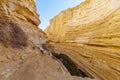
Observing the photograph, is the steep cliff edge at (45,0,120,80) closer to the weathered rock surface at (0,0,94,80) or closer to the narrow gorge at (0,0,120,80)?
the narrow gorge at (0,0,120,80)

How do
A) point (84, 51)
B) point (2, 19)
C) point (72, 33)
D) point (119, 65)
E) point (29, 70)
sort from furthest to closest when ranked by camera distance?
point (72, 33) → point (84, 51) → point (119, 65) → point (2, 19) → point (29, 70)

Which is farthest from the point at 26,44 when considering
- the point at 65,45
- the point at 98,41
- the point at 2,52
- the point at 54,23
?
the point at 54,23

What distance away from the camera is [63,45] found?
12445mm

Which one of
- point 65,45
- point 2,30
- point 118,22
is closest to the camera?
point 2,30

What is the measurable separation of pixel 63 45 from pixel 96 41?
2.81 meters

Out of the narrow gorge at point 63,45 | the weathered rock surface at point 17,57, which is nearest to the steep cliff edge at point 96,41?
the narrow gorge at point 63,45

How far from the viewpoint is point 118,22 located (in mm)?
9312

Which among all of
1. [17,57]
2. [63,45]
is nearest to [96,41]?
[63,45]

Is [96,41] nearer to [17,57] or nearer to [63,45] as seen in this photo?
[63,45]

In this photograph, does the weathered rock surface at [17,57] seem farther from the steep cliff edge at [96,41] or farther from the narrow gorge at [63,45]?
the steep cliff edge at [96,41]

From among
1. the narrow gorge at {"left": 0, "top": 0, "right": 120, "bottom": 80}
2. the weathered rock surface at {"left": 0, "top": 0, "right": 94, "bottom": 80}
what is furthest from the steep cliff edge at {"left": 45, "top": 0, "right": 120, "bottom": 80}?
the weathered rock surface at {"left": 0, "top": 0, "right": 94, "bottom": 80}

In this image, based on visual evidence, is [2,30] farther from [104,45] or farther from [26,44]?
[104,45]

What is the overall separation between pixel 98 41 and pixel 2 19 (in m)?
4.88

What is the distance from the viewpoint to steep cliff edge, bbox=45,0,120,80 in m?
8.70
